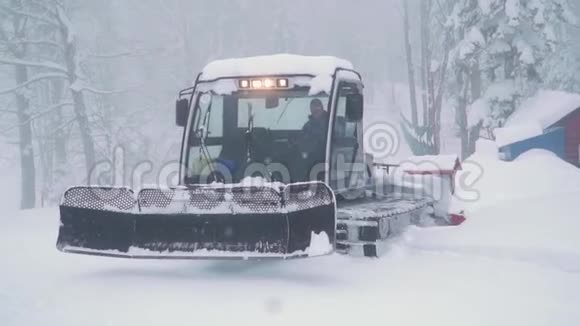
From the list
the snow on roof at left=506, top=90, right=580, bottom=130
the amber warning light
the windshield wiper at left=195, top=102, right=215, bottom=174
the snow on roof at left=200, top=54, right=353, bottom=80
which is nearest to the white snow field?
the windshield wiper at left=195, top=102, right=215, bottom=174

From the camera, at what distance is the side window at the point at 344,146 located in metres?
6.53

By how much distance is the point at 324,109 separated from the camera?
20.9 ft

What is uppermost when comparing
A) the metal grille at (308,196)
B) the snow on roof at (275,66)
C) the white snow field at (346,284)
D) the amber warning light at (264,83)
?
the snow on roof at (275,66)

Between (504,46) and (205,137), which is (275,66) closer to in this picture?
(205,137)

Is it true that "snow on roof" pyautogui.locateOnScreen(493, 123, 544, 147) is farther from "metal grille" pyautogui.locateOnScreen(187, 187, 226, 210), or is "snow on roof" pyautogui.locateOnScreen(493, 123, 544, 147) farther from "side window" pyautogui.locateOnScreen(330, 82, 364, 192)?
"metal grille" pyautogui.locateOnScreen(187, 187, 226, 210)

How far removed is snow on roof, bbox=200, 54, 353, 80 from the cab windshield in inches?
9.8

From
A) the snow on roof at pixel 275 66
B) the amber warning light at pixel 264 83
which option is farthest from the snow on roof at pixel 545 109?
the amber warning light at pixel 264 83

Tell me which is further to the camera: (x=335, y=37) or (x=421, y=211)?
(x=335, y=37)

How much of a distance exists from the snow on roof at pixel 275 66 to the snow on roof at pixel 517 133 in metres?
12.8

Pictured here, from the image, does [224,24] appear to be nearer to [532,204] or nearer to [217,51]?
[217,51]

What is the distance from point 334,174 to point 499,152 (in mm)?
13361

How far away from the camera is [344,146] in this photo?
6875 millimetres

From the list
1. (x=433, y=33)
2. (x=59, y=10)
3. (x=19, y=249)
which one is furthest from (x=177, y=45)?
(x=19, y=249)

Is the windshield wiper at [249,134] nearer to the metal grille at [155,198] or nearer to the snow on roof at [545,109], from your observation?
the metal grille at [155,198]
